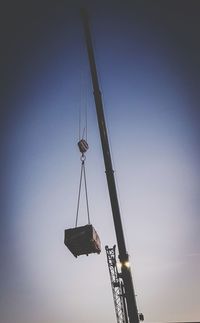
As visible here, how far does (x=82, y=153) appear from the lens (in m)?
9.41

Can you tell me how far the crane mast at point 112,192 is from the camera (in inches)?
240

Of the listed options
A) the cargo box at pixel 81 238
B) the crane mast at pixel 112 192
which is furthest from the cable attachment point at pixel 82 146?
the cargo box at pixel 81 238

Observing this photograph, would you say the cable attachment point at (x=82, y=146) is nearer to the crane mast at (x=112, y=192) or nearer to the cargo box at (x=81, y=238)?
the crane mast at (x=112, y=192)

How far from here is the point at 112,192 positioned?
7395mm

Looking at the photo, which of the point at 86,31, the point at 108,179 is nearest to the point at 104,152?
the point at 108,179

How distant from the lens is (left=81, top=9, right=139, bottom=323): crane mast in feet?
20.0

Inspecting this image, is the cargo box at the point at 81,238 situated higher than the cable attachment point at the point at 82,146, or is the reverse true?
the cable attachment point at the point at 82,146

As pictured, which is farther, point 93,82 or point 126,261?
point 93,82

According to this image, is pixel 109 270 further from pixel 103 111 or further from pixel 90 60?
pixel 90 60

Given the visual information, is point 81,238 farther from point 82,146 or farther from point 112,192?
point 82,146

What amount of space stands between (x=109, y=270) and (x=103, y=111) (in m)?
7.73

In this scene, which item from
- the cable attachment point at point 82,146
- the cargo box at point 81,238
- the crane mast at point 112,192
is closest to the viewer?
the crane mast at point 112,192

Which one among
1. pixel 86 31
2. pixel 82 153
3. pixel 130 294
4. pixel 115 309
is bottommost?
pixel 115 309

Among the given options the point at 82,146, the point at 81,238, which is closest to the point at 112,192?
the point at 81,238
